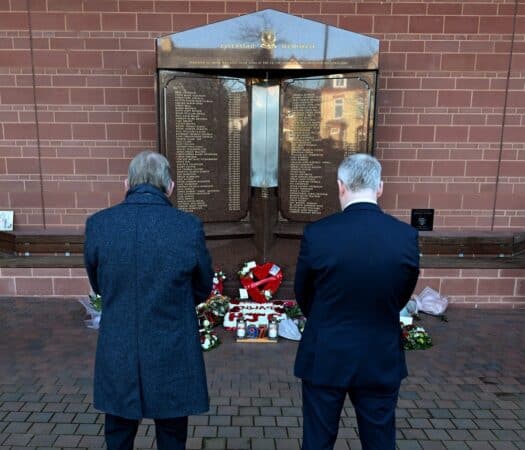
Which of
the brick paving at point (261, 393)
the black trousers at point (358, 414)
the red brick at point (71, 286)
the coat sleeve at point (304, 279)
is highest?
the coat sleeve at point (304, 279)

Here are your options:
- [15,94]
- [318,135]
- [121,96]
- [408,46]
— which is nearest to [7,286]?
[15,94]

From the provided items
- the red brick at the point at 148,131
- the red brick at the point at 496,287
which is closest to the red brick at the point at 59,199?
the red brick at the point at 148,131

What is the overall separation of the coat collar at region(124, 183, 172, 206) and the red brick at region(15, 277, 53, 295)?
12.7ft

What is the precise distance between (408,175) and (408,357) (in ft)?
7.03

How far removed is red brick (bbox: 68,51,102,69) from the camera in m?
5.22

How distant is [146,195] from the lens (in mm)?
2125

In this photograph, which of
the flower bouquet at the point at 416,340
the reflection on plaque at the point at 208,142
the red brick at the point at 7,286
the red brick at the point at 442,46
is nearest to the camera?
the flower bouquet at the point at 416,340

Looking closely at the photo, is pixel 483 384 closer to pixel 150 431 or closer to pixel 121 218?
pixel 150 431

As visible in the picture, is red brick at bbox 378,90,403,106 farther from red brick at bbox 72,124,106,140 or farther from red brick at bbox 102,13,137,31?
red brick at bbox 72,124,106,140

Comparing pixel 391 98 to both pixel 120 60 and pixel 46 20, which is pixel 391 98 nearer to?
pixel 120 60

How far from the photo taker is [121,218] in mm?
2078

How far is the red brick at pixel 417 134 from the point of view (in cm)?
542

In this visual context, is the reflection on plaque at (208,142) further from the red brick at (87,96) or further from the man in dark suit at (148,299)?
the man in dark suit at (148,299)

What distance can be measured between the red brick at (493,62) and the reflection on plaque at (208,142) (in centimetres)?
256
